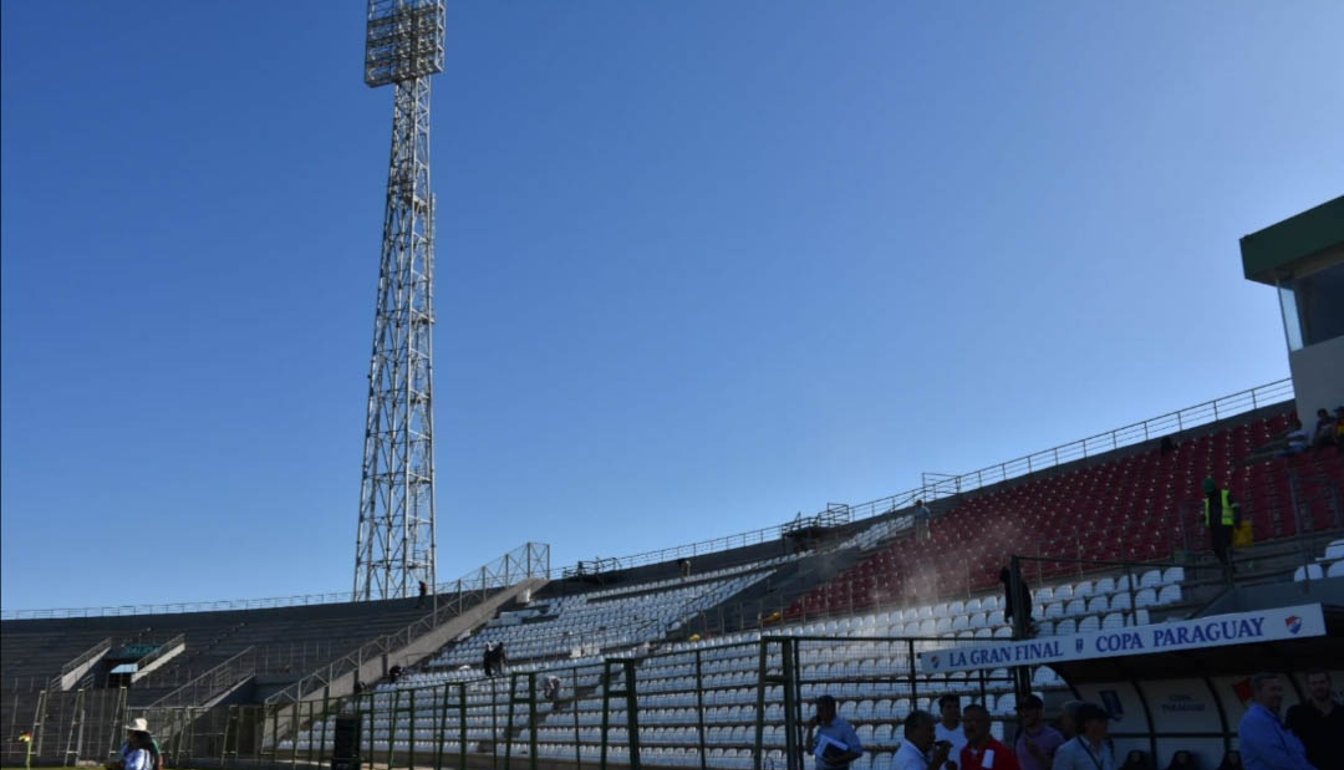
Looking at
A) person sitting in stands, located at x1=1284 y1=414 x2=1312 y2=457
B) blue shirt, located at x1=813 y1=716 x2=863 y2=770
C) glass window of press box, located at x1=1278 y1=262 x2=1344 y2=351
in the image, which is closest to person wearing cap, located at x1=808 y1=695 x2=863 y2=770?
blue shirt, located at x1=813 y1=716 x2=863 y2=770

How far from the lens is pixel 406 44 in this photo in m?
50.6

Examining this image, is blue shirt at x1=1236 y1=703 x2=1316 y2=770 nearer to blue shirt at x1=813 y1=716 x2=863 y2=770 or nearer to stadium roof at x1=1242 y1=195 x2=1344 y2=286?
blue shirt at x1=813 y1=716 x2=863 y2=770

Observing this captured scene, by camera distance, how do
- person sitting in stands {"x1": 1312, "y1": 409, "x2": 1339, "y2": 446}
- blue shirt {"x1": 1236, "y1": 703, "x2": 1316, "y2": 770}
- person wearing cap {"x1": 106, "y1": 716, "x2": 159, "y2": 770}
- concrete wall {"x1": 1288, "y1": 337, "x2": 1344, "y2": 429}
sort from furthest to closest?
concrete wall {"x1": 1288, "y1": 337, "x2": 1344, "y2": 429}, person sitting in stands {"x1": 1312, "y1": 409, "x2": 1339, "y2": 446}, person wearing cap {"x1": 106, "y1": 716, "x2": 159, "y2": 770}, blue shirt {"x1": 1236, "y1": 703, "x2": 1316, "y2": 770}

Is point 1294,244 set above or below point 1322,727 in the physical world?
above

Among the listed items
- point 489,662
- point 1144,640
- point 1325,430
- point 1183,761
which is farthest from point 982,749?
point 489,662

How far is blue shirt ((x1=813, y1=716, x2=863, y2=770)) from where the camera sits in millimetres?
9469

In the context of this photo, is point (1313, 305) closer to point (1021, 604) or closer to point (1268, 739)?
point (1021, 604)

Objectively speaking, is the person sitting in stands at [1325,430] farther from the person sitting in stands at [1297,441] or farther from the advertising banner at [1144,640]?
the advertising banner at [1144,640]

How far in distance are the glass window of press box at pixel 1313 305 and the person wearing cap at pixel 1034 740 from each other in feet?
46.9

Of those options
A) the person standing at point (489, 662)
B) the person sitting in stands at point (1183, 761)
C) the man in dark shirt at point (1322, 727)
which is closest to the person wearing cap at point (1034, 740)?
the man in dark shirt at point (1322, 727)

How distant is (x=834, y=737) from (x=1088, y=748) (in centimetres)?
237

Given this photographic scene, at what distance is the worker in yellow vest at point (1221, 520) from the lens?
1394 centimetres

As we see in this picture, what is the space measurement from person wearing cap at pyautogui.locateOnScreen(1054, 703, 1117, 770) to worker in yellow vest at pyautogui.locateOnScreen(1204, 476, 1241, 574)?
6.87m

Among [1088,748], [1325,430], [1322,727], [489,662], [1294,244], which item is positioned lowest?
[1088,748]
